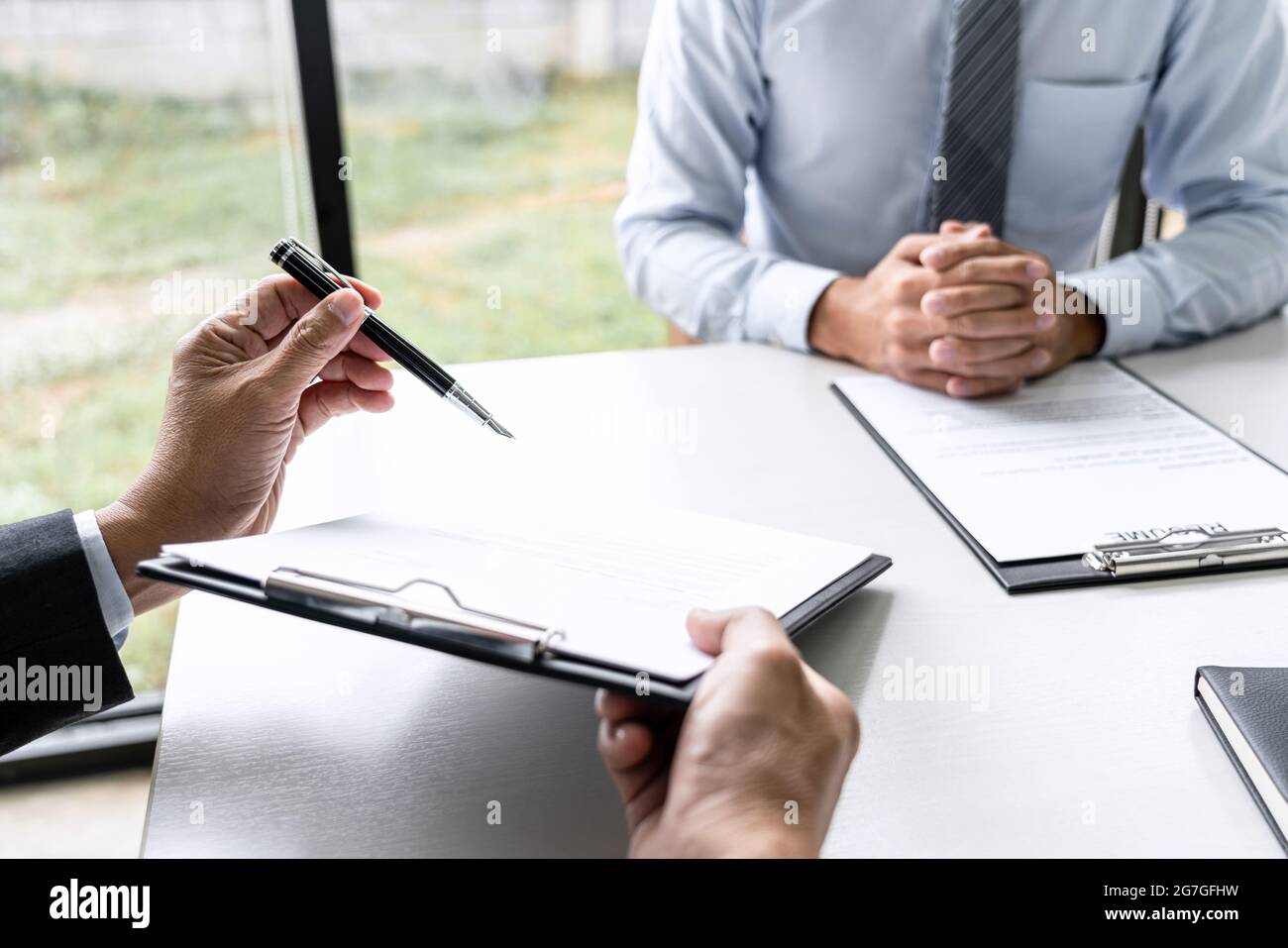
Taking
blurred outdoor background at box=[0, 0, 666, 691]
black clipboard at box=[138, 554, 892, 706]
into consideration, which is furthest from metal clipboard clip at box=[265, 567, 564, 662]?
blurred outdoor background at box=[0, 0, 666, 691]

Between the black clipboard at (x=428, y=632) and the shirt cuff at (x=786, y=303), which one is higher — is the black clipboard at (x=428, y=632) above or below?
above

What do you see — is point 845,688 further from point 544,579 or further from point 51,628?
point 51,628

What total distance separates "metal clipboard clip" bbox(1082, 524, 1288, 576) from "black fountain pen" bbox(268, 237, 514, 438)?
1.55ft

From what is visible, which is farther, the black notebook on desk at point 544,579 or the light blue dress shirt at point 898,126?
the light blue dress shirt at point 898,126

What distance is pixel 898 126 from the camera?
137 cm

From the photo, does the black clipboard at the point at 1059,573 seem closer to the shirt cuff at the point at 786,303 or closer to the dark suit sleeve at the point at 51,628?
the shirt cuff at the point at 786,303

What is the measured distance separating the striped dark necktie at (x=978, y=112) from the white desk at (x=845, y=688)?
21.1 inches

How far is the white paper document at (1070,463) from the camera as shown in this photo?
0.79 m

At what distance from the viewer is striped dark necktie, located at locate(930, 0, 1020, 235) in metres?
1.28

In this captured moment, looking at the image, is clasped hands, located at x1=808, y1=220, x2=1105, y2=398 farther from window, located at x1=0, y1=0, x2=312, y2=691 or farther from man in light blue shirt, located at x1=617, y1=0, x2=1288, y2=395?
window, located at x1=0, y1=0, x2=312, y2=691

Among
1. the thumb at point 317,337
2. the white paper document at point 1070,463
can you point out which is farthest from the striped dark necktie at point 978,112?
the thumb at point 317,337

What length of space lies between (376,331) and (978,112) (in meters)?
0.84
